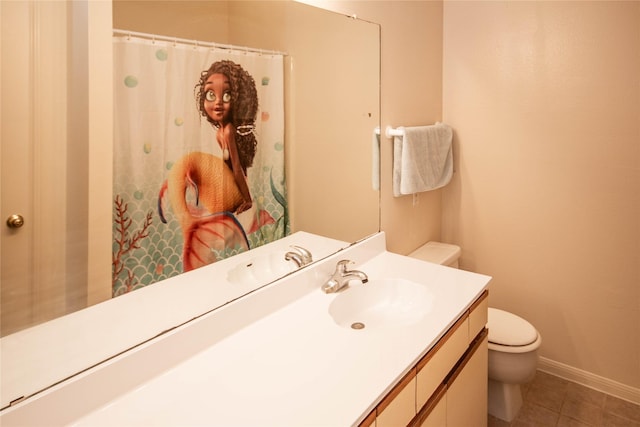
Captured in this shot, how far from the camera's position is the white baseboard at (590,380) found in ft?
6.84

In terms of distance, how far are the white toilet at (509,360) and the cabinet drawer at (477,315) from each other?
0.40 meters

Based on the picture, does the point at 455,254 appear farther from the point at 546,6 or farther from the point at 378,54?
the point at 546,6

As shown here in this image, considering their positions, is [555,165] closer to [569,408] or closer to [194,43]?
[569,408]

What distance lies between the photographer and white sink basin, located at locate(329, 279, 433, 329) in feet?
4.75

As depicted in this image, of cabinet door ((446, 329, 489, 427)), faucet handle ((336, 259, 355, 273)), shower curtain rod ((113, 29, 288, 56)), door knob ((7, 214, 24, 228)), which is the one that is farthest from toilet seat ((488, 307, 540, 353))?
door knob ((7, 214, 24, 228))

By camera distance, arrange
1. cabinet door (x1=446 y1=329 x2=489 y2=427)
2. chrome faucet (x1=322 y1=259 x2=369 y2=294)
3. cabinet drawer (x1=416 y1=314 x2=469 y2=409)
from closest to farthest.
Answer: cabinet drawer (x1=416 y1=314 x2=469 y2=409) < cabinet door (x1=446 y1=329 x2=489 y2=427) < chrome faucet (x1=322 y1=259 x2=369 y2=294)

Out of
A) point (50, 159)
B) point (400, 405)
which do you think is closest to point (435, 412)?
point (400, 405)

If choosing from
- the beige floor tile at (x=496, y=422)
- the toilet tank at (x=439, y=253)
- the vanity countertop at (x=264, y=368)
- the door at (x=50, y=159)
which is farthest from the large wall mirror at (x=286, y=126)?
the beige floor tile at (x=496, y=422)

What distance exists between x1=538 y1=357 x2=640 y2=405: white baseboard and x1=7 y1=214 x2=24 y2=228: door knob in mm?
2552

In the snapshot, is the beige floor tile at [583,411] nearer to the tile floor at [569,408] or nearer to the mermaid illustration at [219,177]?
the tile floor at [569,408]

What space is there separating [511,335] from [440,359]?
0.88 metres

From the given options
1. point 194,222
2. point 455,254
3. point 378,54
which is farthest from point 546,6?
point 194,222

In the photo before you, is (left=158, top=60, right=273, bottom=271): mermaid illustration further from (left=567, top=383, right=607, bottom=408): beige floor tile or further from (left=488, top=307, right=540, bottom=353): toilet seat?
(left=567, top=383, right=607, bottom=408): beige floor tile

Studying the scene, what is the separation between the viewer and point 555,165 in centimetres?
215
